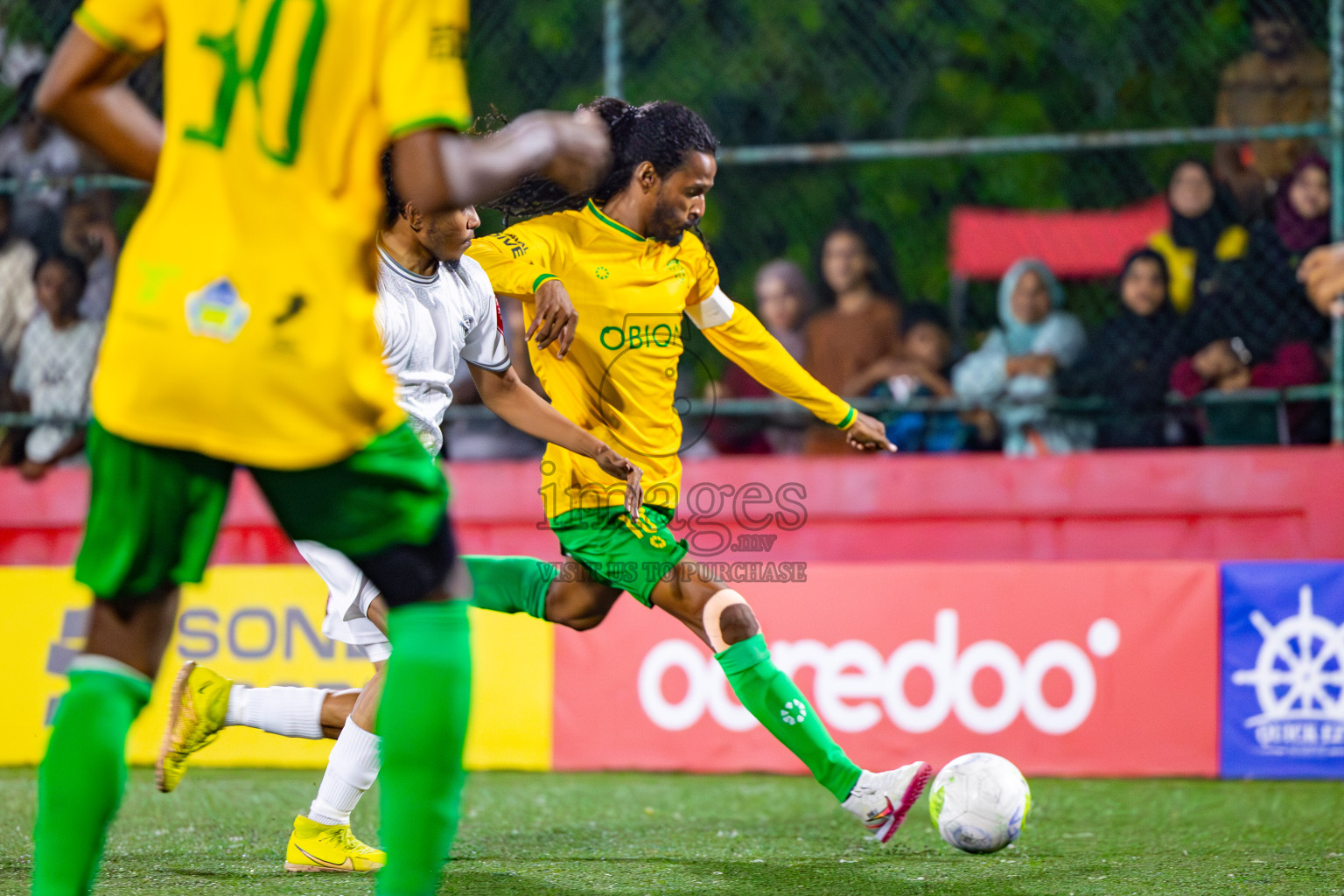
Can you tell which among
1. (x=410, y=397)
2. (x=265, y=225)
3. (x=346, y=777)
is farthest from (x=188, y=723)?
(x=265, y=225)

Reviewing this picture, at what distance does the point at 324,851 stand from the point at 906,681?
10.1ft

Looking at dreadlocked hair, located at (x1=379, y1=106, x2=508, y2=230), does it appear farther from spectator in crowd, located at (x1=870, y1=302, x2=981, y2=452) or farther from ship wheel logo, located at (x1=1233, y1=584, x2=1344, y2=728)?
ship wheel logo, located at (x1=1233, y1=584, x2=1344, y2=728)

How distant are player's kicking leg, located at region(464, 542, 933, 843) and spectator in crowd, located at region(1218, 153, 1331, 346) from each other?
3.59 m

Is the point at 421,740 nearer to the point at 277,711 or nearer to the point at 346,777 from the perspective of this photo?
the point at 346,777

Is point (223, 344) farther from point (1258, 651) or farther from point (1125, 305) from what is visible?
point (1125, 305)

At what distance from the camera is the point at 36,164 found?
812 centimetres

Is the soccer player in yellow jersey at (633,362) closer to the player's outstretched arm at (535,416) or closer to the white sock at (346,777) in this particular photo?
the player's outstretched arm at (535,416)

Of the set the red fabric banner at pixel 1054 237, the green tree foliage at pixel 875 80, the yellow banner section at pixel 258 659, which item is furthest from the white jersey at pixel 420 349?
the red fabric banner at pixel 1054 237

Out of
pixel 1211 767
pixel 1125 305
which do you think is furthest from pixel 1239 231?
pixel 1211 767

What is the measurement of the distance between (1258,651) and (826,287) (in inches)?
115

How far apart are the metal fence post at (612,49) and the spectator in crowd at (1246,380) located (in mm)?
2929

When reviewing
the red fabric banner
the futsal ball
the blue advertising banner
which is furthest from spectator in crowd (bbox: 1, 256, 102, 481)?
the blue advertising banner

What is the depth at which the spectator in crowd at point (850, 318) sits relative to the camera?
25.3ft

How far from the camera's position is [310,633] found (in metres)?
6.93
